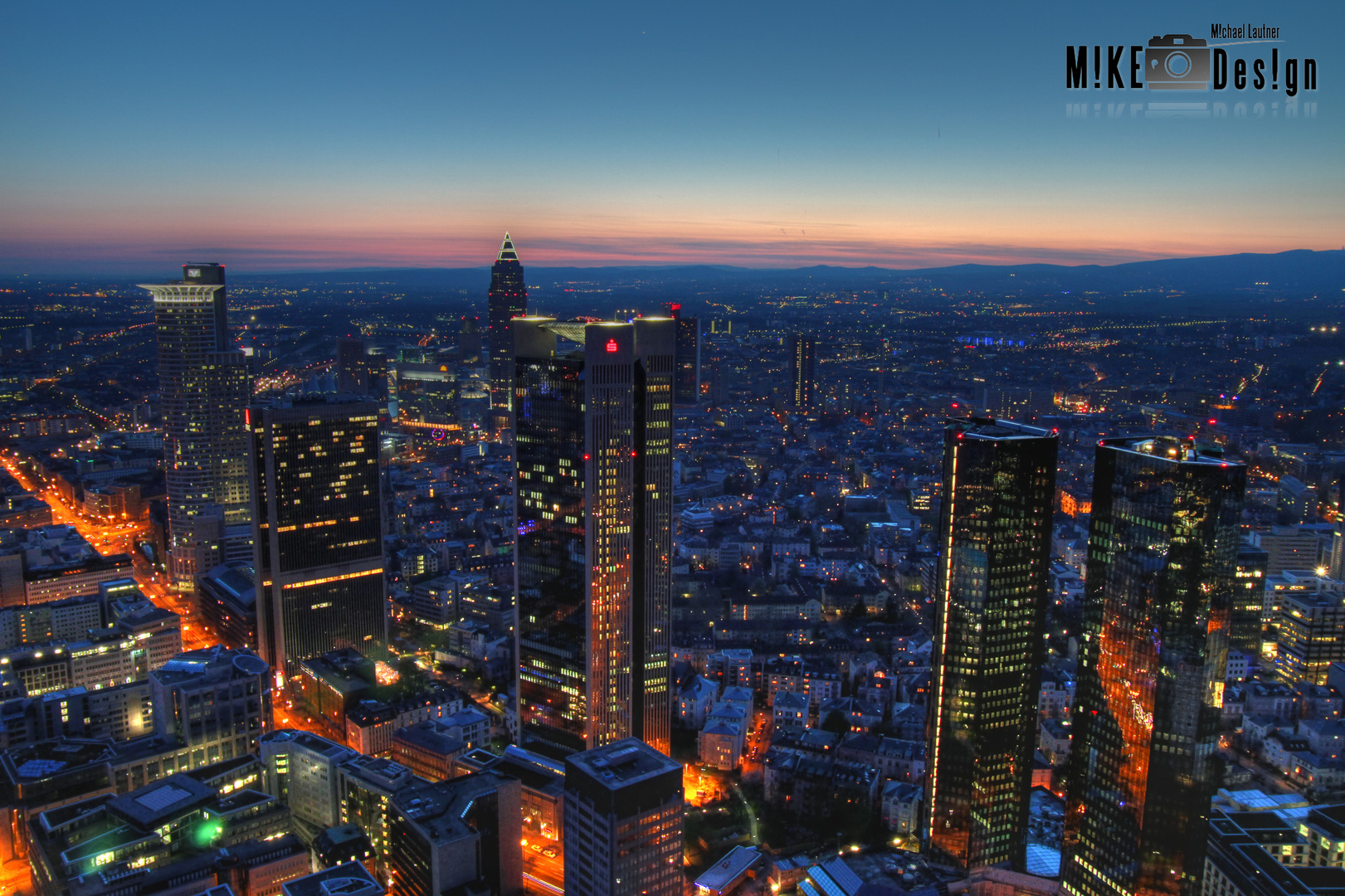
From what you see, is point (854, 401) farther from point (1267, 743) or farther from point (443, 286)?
point (1267, 743)

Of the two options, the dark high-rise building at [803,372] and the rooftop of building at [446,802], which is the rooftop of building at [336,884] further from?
the dark high-rise building at [803,372]

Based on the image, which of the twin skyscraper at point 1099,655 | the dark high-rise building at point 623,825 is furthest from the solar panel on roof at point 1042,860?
the dark high-rise building at point 623,825

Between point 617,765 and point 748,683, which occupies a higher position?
point 617,765

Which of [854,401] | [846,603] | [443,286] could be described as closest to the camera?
[846,603]

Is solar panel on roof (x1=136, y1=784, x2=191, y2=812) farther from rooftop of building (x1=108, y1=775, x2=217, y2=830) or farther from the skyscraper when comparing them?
the skyscraper

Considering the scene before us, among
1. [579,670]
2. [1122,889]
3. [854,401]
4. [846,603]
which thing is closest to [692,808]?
[579,670]

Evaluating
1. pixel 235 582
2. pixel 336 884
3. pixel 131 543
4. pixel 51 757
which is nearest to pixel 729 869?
pixel 336 884
